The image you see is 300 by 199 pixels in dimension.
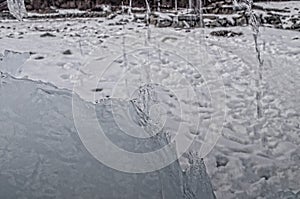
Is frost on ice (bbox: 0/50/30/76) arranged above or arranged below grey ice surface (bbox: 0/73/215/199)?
above

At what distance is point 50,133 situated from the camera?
491 centimetres

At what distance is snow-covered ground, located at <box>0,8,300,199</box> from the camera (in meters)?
3.95

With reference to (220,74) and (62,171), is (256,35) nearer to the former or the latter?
(220,74)

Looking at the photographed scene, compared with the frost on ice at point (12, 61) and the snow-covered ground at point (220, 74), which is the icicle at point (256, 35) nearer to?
the snow-covered ground at point (220, 74)

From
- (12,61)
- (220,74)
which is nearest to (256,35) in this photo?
(220,74)

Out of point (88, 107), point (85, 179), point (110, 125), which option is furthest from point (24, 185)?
point (88, 107)

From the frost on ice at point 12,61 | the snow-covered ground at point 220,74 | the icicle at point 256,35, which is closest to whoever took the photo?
the snow-covered ground at point 220,74

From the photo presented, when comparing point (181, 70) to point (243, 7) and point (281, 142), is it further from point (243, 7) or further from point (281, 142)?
point (243, 7)

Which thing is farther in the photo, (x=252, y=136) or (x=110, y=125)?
(x=110, y=125)

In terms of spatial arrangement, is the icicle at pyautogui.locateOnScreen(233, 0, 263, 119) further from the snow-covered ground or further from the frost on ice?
the frost on ice

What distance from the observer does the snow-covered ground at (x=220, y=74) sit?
156 inches

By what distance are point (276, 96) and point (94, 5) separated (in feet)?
42.2

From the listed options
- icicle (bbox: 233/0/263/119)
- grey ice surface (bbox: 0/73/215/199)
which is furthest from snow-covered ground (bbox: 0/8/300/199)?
grey ice surface (bbox: 0/73/215/199)

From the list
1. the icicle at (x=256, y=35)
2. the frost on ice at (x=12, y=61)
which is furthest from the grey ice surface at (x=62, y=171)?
the frost on ice at (x=12, y=61)
